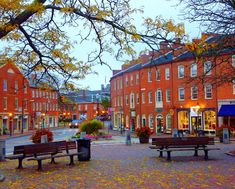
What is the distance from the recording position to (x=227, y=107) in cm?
4156

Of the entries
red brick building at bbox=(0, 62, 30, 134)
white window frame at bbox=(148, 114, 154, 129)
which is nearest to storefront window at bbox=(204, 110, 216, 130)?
white window frame at bbox=(148, 114, 154, 129)

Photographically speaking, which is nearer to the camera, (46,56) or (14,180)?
(14,180)

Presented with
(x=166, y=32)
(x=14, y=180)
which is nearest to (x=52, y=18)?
(x=166, y=32)

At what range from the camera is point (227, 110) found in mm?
40969

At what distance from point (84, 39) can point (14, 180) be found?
481 centimetres

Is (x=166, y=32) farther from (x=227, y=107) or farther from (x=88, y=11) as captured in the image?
(x=227, y=107)

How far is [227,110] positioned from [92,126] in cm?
1510

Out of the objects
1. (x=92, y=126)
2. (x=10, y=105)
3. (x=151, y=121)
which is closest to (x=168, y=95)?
(x=151, y=121)

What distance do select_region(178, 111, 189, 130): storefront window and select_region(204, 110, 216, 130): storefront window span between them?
3058 millimetres

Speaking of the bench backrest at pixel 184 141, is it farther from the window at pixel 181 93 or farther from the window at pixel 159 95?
the window at pixel 159 95

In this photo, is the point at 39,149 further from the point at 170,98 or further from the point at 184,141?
the point at 170,98

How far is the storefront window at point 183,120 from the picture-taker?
47800mm

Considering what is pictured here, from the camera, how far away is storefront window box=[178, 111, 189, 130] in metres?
47.8

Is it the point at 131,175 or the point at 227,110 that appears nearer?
the point at 131,175
